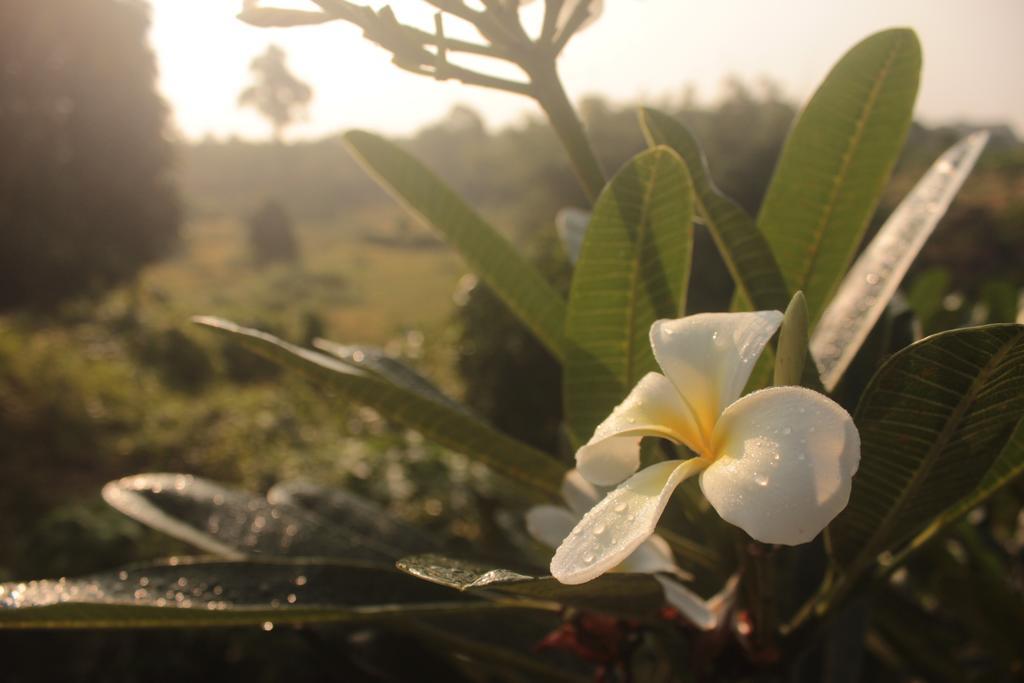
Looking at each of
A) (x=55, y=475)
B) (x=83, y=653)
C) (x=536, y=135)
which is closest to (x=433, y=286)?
(x=536, y=135)

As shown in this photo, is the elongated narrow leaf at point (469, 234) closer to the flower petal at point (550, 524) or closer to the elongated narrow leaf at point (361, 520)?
the flower petal at point (550, 524)

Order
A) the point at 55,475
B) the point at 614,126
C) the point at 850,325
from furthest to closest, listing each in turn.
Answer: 1. the point at 614,126
2. the point at 55,475
3. the point at 850,325

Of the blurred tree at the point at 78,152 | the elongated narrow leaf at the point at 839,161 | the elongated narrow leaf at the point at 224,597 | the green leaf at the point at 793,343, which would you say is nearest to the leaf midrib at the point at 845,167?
the elongated narrow leaf at the point at 839,161

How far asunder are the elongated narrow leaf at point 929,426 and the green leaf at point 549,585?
4.5 inches

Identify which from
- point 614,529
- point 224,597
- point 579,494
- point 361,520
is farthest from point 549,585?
point 361,520

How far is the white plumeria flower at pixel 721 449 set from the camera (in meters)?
0.28

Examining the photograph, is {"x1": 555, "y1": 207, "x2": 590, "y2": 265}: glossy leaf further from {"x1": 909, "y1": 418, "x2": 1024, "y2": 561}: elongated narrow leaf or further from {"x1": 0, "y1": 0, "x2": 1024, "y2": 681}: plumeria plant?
{"x1": 909, "y1": 418, "x2": 1024, "y2": 561}: elongated narrow leaf

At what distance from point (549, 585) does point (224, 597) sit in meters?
0.29

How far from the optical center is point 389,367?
707 mm

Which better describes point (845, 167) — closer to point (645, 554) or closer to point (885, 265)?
point (885, 265)

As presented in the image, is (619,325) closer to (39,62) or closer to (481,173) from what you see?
(39,62)

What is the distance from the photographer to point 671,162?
0.49 metres

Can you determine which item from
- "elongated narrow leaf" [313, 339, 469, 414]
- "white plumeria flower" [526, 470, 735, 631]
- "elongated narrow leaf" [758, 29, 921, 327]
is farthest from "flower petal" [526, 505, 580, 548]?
"elongated narrow leaf" [758, 29, 921, 327]

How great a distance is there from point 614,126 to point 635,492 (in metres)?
8.21
